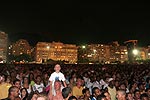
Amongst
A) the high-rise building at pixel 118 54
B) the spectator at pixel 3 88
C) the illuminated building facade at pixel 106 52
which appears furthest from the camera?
the high-rise building at pixel 118 54

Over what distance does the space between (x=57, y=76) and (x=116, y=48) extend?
133871 millimetres

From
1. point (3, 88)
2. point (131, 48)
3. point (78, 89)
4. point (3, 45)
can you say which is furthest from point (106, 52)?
point (3, 88)

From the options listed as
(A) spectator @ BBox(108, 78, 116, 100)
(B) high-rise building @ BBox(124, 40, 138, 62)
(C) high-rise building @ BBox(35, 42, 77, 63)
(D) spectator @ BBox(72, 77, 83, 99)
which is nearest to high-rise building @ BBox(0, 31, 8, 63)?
(C) high-rise building @ BBox(35, 42, 77, 63)

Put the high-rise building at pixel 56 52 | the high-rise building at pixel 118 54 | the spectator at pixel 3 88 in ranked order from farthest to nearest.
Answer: the high-rise building at pixel 118 54
the high-rise building at pixel 56 52
the spectator at pixel 3 88

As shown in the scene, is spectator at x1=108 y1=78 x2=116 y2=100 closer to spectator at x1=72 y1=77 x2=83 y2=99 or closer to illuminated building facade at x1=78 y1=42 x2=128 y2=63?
A: spectator at x1=72 y1=77 x2=83 y2=99

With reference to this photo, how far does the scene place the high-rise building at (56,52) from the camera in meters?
118

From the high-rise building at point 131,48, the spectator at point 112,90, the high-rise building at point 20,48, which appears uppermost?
the high-rise building at point 20,48

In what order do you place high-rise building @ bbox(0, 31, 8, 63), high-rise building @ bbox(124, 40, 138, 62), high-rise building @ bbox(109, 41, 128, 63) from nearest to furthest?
high-rise building @ bbox(124, 40, 138, 62) → high-rise building @ bbox(0, 31, 8, 63) → high-rise building @ bbox(109, 41, 128, 63)

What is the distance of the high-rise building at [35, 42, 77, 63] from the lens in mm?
117688

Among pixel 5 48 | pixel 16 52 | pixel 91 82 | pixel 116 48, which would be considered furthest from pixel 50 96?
pixel 116 48

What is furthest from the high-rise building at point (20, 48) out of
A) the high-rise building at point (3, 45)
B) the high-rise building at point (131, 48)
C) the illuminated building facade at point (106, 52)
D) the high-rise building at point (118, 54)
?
the high-rise building at point (131, 48)

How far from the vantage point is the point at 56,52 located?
398 feet

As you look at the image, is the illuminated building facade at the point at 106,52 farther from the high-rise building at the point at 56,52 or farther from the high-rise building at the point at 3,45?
the high-rise building at the point at 3,45

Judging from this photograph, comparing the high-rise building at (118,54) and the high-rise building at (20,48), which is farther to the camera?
the high-rise building at (118,54)
